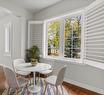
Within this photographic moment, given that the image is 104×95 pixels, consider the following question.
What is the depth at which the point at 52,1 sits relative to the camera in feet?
15.5

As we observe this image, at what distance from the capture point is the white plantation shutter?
3112mm

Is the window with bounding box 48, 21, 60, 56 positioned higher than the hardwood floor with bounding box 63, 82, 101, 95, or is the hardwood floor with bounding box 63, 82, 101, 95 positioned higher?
the window with bounding box 48, 21, 60, 56

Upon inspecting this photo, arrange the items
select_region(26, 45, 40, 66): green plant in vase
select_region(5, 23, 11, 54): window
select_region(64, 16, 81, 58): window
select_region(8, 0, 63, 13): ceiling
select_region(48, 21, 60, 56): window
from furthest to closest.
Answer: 1. select_region(5, 23, 11, 54): window
2. select_region(26, 45, 40, 66): green plant in vase
3. select_region(48, 21, 60, 56): window
4. select_region(8, 0, 63, 13): ceiling
5. select_region(64, 16, 81, 58): window

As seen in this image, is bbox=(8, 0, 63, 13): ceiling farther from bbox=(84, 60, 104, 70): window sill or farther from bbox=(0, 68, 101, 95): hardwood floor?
bbox=(0, 68, 101, 95): hardwood floor

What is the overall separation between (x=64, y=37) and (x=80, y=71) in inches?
51.3

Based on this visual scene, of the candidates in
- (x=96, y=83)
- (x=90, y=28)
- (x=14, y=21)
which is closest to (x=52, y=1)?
(x=90, y=28)

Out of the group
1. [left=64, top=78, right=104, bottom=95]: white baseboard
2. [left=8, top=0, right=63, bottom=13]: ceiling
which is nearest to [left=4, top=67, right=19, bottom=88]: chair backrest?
[left=64, top=78, right=104, bottom=95]: white baseboard

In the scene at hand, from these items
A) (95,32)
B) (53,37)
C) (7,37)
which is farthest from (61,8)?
(7,37)

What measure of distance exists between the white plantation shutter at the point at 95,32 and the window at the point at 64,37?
0.66 metres

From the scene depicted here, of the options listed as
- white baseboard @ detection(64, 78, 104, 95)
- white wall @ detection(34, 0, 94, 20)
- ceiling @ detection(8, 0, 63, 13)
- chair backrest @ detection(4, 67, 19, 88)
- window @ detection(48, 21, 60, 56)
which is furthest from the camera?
window @ detection(48, 21, 60, 56)

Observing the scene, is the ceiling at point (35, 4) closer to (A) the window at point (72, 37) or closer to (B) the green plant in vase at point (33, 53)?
(A) the window at point (72, 37)

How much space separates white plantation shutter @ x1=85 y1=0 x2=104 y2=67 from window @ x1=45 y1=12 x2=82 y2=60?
659 mm

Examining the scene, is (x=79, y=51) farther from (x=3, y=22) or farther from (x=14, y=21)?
(x=3, y=22)

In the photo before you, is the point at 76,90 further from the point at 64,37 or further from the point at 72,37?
the point at 64,37
